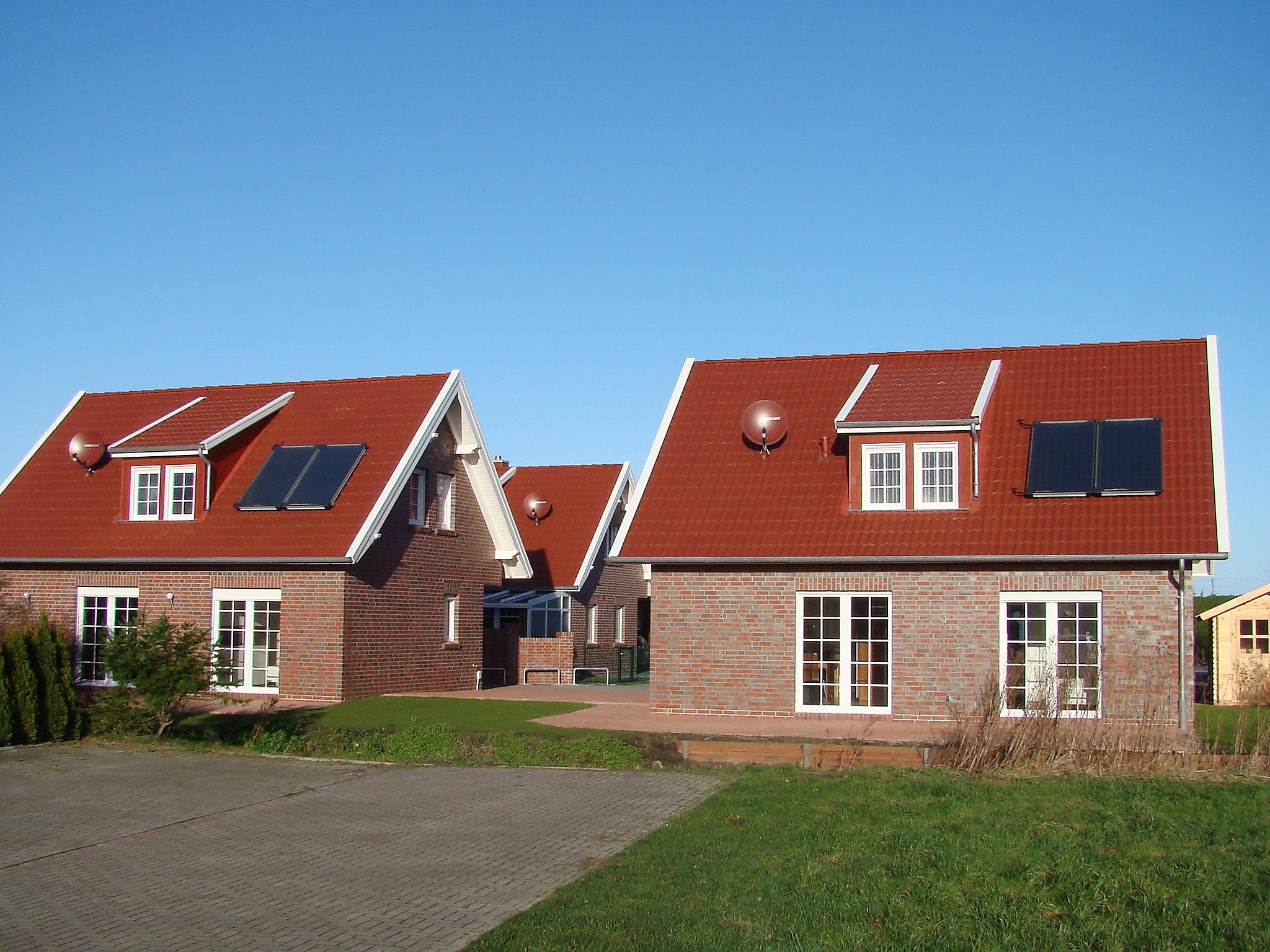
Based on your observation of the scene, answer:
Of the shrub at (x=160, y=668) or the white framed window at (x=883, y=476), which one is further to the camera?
the white framed window at (x=883, y=476)

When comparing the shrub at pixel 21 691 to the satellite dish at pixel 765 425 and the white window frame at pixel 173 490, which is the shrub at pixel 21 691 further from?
the satellite dish at pixel 765 425

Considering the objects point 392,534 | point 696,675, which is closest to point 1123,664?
point 696,675

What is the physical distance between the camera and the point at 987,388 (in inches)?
862

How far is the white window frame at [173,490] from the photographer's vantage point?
25.0 meters

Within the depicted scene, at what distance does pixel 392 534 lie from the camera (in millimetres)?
24906

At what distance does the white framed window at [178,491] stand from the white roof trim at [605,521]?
12497 millimetres

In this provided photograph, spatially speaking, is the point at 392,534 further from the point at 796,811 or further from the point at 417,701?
the point at 796,811

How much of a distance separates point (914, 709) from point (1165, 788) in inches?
272

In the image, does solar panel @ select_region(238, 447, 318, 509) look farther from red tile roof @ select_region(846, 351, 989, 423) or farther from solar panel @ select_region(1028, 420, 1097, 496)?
solar panel @ select_region(1028, 420, 1097, 496)

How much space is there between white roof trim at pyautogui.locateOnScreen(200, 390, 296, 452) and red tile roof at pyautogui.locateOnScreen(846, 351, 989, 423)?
12.8 m

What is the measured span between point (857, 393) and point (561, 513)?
17226 millimetres

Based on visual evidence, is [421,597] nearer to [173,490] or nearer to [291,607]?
[291,607]

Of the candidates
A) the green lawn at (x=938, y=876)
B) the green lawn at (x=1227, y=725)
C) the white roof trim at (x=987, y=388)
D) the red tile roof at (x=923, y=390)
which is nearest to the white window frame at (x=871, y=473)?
the red tile roof at (x=923, y=390)

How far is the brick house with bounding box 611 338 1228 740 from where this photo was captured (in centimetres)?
1888
